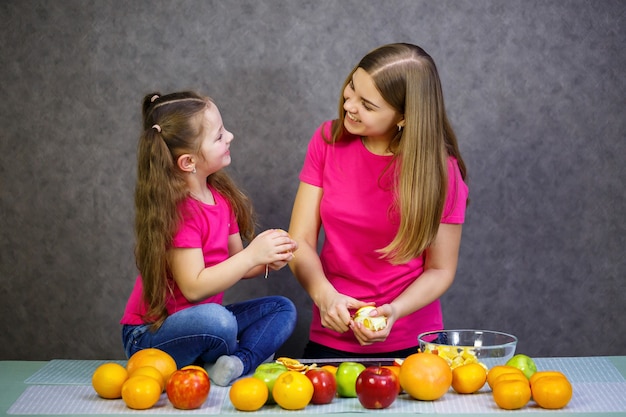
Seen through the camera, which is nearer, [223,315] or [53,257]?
[223,315]

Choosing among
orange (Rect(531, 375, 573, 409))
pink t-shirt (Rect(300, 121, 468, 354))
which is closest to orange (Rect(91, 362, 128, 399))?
pink t-shirt (Rect(300, 121, 468, 354))

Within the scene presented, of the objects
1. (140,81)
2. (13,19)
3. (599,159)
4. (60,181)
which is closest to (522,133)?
(599,159)

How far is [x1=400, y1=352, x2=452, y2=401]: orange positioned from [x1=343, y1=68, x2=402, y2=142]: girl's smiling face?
59 centimetres

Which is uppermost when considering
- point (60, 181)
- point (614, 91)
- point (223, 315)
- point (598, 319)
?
point (614, 91)

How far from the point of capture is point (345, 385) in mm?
1663

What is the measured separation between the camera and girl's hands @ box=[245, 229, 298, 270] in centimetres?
187

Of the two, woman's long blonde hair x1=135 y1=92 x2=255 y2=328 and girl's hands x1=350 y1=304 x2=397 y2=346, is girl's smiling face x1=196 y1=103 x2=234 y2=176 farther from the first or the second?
girl's hands x1=350 y1=304 x2=397 y2=346

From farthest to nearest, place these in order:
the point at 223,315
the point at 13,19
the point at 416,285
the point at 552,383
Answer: the point at 13,19 → the point at 416,285 → the point at 223,315 → the point at 552,383

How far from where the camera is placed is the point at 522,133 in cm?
231

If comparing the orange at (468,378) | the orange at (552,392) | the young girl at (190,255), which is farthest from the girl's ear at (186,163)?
the orange at (552,392)

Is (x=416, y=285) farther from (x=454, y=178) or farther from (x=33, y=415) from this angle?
(x=33, y=415)

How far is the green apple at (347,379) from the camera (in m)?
1.66

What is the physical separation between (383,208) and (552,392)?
66cm

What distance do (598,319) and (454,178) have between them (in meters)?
0.71
